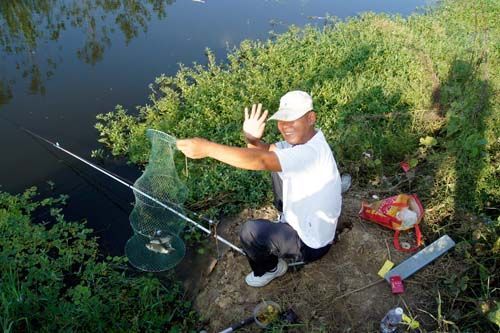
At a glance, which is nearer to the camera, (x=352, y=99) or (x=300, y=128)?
(x=300, y=128)

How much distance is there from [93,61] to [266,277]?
6.11 meters

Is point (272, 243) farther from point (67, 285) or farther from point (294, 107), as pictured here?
point (67, 285)

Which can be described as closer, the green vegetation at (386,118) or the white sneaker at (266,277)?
the white sneaker at (266,277)

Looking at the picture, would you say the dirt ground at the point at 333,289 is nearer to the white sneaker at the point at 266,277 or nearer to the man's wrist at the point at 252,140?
the white sneaker at the point at 266,277

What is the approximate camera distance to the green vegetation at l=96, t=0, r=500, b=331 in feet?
12.1

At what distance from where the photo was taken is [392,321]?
9.70 feet

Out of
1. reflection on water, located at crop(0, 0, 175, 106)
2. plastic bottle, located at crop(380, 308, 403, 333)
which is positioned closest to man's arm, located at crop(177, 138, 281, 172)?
plastic bottle, located at crop(380, 308, 403, 333)

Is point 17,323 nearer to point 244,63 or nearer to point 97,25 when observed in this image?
point 244,63

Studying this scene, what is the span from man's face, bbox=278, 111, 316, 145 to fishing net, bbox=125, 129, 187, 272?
4.07 ft

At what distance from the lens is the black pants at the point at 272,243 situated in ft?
10.4

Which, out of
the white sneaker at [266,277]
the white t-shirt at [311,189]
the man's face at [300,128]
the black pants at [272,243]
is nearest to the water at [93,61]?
the white sneaker at [266,277]

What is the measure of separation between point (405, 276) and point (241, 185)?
6.80ft

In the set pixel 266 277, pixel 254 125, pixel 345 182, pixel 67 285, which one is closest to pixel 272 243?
pixel 266 277

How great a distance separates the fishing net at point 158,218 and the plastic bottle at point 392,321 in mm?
1977
